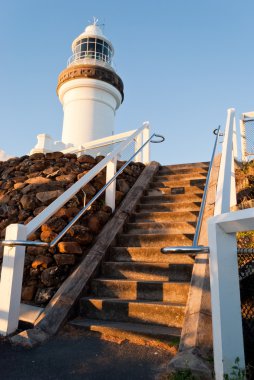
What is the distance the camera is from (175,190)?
5.57 metres

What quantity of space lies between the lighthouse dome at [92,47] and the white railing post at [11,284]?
47.3 feet

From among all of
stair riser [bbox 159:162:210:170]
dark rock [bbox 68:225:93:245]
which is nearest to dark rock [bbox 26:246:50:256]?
dark rock [bbox 68:225:93:245]

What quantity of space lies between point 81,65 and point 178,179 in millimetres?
11187

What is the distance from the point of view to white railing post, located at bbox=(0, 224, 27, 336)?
9.36 ft

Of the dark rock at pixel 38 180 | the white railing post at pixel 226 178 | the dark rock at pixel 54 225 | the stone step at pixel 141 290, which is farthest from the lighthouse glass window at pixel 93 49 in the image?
the stone step at pixel 141 290

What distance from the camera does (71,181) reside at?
5.28 metres

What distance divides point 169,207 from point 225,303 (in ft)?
10.2

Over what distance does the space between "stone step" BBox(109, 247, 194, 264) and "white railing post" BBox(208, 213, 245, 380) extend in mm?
1634

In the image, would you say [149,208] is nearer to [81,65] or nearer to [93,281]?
[93,281]

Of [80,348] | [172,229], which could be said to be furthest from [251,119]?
[80,348]

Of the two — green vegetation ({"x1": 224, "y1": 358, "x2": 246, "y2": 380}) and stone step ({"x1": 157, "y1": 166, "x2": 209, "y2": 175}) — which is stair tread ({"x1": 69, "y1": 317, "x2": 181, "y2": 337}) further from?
stone step ({"x1": 157, "y1": 166, "x2": 209, "y2": 175})

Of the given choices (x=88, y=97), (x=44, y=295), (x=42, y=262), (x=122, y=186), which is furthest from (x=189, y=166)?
(x=88, y=97)

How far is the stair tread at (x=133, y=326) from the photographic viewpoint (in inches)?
108

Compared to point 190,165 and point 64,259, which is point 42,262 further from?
point 190,165
